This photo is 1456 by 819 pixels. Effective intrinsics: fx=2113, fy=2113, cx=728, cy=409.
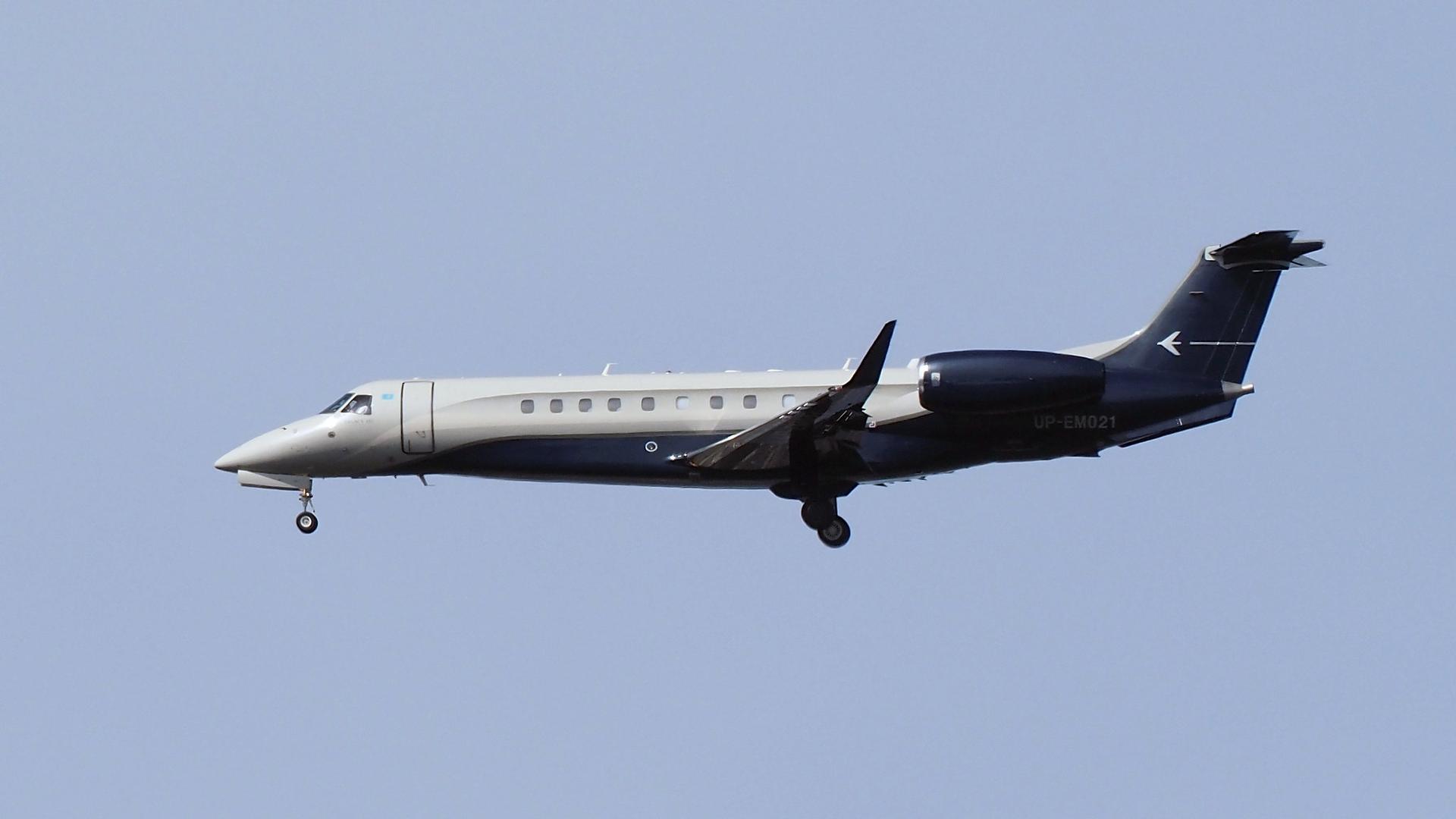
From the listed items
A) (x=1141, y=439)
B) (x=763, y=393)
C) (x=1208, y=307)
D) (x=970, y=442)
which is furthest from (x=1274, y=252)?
(x=763, y=393)

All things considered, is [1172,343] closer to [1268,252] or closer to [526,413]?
[1268,252]

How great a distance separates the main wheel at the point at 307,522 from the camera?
36.0m

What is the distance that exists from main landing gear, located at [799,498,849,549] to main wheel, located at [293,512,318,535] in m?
8.47

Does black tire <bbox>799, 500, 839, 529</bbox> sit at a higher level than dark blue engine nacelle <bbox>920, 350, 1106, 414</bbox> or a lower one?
lower

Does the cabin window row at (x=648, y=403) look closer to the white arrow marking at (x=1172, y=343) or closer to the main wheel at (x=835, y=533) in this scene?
the main wheel at (x=835, y=533)

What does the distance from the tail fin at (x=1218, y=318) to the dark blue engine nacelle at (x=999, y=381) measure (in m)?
1.73

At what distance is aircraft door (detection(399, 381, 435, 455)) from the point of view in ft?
115

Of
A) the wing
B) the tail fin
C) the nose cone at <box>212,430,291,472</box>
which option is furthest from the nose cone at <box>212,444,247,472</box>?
the tail fin

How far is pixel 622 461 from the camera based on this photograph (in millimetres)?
33812

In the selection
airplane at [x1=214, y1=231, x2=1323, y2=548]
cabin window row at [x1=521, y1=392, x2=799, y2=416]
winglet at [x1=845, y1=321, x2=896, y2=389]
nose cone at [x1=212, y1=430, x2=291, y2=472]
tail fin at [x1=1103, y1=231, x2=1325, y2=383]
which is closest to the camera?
winglet at [x1=845, y1=321, x2=896, y2=389]

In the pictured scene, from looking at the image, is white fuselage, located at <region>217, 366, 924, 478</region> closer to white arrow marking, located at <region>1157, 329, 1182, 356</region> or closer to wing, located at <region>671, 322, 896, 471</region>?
wing, located at <region>671, 322, 896, 471</region>

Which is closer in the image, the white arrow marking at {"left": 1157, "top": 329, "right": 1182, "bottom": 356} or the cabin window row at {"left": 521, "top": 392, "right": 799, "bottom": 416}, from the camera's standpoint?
the white arrow marking at {"left": 1157, "top": 329, "right": 1182, "bottom": 356}

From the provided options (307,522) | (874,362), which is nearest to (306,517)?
(307,522)

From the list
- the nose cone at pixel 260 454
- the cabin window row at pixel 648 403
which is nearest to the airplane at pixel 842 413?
the cabin window row at pixel 648 403
